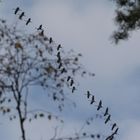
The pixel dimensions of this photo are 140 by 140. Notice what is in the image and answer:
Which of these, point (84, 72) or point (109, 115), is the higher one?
point (84, 72)

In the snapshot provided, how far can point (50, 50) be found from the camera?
1859cm

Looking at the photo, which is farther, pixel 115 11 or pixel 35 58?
pixel 115 11

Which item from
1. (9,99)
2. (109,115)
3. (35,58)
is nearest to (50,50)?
(35,58)

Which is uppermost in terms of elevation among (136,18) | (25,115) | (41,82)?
(136,18)

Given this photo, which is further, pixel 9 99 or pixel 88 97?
pixel 9 99

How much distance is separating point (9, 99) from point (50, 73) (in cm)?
129

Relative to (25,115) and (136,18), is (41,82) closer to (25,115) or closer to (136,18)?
(25,115)

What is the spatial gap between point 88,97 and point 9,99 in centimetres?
398

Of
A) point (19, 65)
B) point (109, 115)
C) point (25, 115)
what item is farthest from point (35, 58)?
point (109, 115)

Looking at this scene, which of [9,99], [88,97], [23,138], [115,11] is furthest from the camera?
[115,11]

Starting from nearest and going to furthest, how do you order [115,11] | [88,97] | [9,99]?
[88,97], [9,99], [115,11]

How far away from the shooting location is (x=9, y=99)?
18359 millimetres

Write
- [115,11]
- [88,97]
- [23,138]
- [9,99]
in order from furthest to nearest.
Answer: [115,11] < [9,99] < [23,138] < [88,97]

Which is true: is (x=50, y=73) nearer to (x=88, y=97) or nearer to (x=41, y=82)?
(x=41, y=82)
